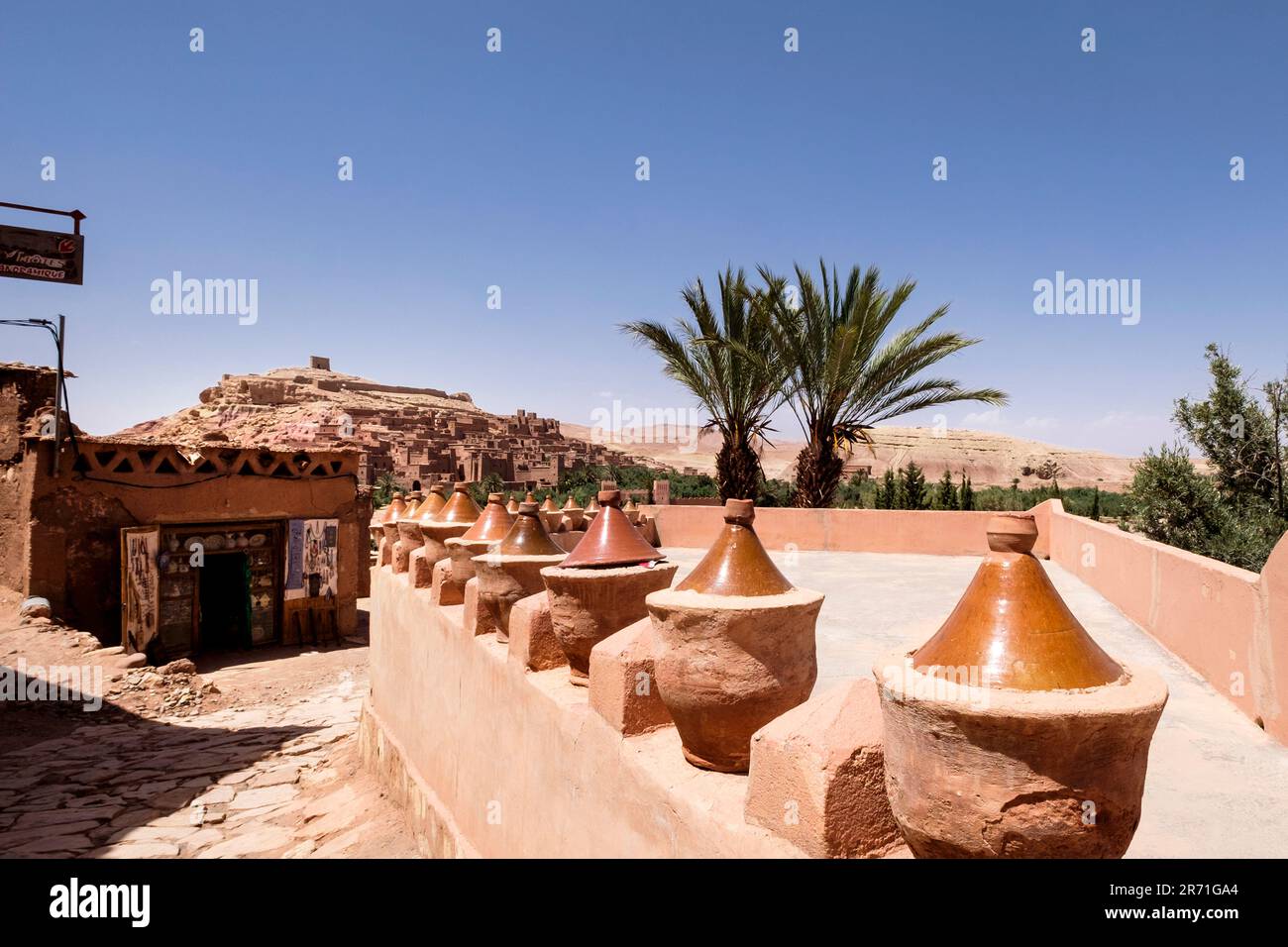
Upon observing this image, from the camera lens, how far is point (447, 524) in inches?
226

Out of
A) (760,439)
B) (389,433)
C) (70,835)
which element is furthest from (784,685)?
(389,433)

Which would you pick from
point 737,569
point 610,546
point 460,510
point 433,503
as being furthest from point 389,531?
point 737,569

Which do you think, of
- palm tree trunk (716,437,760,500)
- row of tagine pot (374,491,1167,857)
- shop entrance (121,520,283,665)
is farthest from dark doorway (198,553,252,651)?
row of tagine pot (374,491,1167,857)

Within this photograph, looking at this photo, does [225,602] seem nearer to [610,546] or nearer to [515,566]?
[515,566]

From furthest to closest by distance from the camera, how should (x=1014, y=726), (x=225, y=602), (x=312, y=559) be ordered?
(x=225, y=602) → (x=312, y=559) → (x=1014, y=726)

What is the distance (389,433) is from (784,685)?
45659mm

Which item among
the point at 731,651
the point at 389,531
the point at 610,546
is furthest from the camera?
the point at 389,531

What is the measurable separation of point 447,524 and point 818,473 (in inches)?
325

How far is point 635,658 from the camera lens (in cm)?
252

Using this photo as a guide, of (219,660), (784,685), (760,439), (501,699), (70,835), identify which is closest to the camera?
(784,685)

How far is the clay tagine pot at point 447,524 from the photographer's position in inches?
225

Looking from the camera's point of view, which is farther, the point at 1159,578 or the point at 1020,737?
the point at 1159,578

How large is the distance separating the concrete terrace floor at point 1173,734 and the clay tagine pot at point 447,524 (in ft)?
9.29
